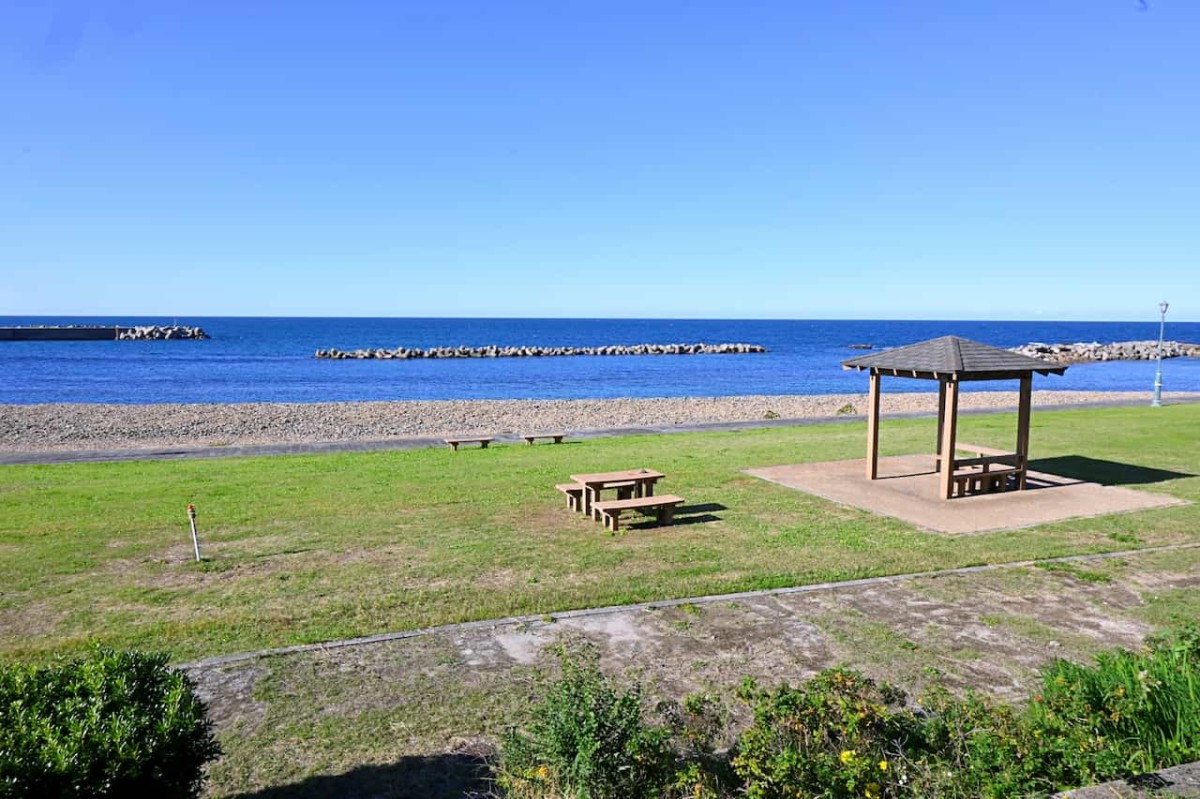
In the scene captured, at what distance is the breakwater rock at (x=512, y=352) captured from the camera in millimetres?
80688

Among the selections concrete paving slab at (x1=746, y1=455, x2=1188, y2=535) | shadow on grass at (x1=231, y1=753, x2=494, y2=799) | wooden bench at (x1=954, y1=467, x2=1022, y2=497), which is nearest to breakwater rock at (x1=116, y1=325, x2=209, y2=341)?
concrete paving slab at (x1=746, y1=455, x2=1188, y2=535)

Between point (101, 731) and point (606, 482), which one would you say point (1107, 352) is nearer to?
point (606, 482)

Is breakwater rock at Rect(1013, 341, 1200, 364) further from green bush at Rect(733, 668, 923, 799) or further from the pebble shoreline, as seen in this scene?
green bush at Rect(733, 668, 923, 799)

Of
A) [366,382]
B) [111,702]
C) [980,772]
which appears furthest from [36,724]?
[366,382]

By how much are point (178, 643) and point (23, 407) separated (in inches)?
1301

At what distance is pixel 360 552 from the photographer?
9.62m

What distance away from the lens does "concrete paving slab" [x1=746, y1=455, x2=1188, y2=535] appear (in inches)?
438

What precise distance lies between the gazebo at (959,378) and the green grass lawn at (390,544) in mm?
1985

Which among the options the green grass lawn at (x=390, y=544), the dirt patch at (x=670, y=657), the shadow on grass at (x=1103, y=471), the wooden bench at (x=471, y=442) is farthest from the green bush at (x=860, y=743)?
the wooden bench at (x=471, y=442)

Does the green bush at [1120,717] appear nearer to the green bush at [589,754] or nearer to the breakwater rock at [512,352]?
the green bush at [589,754]

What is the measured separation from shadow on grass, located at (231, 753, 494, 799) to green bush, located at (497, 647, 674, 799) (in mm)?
398

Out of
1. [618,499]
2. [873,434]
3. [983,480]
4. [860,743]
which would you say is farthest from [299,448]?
[860,743]

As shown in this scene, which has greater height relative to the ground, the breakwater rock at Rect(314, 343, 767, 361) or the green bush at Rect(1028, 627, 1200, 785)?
the green bush at Rect(1028, 627, 1200, 785)

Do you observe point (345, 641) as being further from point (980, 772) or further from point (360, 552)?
point (980, 772)
